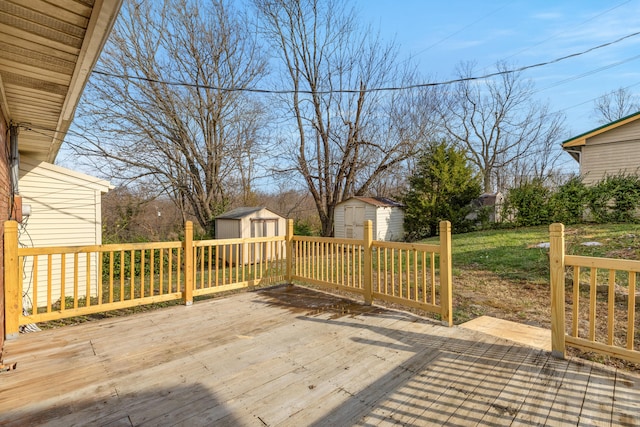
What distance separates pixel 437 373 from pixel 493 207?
39.7ft

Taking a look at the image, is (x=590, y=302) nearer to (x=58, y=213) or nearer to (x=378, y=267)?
(x=378, y=267)

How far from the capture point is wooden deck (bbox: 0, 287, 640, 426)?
73.8 inches

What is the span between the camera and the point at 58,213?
6.67 m

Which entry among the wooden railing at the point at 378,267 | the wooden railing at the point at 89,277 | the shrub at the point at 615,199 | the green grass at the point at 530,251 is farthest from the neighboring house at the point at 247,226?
the shrub at the point at 615,199

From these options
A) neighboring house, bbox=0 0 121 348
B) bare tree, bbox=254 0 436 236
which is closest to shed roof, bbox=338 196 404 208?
bare tree, bbox=254 0 436 236

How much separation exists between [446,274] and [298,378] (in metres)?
1.92

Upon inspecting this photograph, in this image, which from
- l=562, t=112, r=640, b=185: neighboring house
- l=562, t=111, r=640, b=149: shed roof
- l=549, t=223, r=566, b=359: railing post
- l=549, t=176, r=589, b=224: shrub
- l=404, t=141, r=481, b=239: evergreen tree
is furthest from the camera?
l=404, t=141, r=481, b=239: evergreen tree

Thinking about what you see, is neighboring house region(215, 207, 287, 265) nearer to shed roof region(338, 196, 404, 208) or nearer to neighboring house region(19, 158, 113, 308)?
shed roof region(338, 196, 404, 208)

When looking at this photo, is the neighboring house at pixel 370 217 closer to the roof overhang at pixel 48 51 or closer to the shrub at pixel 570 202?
the shrub at pixel 570 202

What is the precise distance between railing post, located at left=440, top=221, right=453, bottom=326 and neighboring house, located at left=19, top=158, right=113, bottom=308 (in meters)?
6.63

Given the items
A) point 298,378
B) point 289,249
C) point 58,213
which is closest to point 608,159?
point 289,249

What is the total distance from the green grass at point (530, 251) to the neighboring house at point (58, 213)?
317 inches

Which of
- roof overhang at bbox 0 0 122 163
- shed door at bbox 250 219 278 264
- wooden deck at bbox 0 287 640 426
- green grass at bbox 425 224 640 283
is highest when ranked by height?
roof overhang at bbox 0 0 122 163

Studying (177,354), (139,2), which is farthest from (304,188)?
(177,354)
